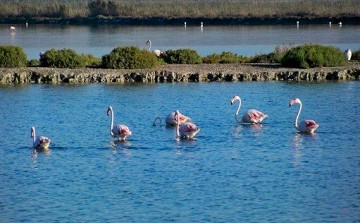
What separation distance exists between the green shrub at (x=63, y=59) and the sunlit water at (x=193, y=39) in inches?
364

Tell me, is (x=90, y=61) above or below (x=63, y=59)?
below

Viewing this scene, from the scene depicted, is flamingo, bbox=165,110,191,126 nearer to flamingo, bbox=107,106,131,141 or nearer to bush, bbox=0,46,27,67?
flamingo, bbox=107,106,131,141

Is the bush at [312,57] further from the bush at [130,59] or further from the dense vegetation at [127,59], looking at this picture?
the bush at [130,59]

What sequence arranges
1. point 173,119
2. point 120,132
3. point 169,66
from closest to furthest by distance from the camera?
point 120,132, point 173,119, point 169,66

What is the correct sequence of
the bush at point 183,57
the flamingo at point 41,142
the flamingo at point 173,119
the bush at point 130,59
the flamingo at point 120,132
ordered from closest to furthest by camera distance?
the flamingo at point 41,142 < the flamingo at point 120,132 < the flamingo at point 173,119 < the bush at point 130,59 < the bush at point 183,57

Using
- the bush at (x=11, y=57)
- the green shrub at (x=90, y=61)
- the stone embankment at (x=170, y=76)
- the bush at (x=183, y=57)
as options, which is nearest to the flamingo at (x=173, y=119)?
the stone embankment at (x=170, y=76)

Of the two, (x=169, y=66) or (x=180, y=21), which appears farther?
(x=180, y=21)

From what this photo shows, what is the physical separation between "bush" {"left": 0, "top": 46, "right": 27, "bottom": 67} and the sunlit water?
9130 mm

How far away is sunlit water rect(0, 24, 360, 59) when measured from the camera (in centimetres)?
6160

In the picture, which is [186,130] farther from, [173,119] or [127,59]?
[127,59]

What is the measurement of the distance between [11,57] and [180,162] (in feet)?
68.8

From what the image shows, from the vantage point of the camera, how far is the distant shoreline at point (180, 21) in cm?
9881

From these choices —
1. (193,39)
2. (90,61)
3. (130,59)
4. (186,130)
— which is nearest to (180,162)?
(186,130)

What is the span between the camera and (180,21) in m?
104
